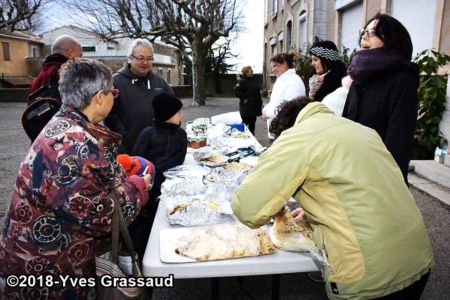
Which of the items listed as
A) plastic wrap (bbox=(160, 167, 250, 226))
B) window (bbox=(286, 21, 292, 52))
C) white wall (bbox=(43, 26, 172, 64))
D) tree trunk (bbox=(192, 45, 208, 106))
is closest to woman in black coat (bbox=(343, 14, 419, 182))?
plastic wrap (bbox=(160, 167, 250, 226))

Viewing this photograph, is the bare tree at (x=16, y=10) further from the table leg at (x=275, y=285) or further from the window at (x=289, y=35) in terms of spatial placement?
the table leg at (x=275, y=285)

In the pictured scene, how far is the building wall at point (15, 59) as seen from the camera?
1223 inches

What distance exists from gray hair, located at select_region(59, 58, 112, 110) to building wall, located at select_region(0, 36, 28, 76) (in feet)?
113

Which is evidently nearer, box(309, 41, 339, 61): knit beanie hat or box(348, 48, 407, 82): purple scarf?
box(348, 48, 407, 82): purple scarf

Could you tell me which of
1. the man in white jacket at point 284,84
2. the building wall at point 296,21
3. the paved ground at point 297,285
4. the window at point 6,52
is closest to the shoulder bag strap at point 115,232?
the paved ground at point 297,285

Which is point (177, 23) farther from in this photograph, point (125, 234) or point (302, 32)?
point (125, 234)

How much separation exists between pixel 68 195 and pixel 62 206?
0.16 feet

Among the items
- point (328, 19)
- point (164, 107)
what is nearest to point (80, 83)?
point (164, 107)

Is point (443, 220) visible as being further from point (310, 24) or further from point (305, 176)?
point (310, 24)

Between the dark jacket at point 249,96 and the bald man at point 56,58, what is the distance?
4.46 metres

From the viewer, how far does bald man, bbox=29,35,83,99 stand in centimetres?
300

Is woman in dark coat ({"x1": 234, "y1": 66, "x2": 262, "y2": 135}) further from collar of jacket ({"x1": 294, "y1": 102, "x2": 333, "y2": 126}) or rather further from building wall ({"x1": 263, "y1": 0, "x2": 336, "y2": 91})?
collar of jacket ({"x1": 294, "y1": 102, "x2": 333, "y2": 126})

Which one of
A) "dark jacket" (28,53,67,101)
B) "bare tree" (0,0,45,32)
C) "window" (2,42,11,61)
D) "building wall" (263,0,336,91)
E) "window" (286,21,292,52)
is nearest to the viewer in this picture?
"dark jacket" (28,53,67,101)

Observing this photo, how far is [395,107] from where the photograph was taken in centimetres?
204
